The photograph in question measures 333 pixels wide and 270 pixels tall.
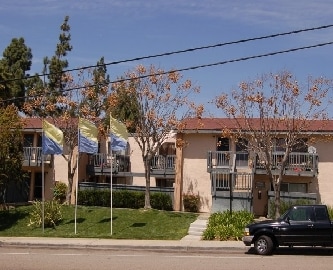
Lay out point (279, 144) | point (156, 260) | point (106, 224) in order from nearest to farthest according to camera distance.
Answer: point (156, 260) < point (106, 224) < point (279, 144)

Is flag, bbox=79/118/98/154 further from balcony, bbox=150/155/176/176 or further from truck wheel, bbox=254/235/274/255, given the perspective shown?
balcony, bbox=150/155/176/176

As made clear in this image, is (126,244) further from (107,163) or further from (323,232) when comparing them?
(107,163)

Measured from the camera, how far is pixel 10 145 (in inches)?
1131

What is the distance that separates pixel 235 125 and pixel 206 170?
3.63 metres

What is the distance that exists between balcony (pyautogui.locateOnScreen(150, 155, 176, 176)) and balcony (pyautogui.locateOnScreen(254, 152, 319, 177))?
21.2 feet

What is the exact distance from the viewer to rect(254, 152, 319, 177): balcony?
31.0 m

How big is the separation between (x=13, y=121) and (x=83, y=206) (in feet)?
22.7

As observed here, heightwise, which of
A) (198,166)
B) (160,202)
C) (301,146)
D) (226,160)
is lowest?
(160,202)

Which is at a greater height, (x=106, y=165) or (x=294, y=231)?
(x=106, y=165)

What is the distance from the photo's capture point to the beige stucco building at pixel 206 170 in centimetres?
3108

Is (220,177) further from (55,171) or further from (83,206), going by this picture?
(55,171)

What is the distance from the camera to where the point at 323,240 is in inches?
707

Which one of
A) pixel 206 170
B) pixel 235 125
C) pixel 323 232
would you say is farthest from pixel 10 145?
pixel 323 232

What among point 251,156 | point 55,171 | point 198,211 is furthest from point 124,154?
point 251,156
